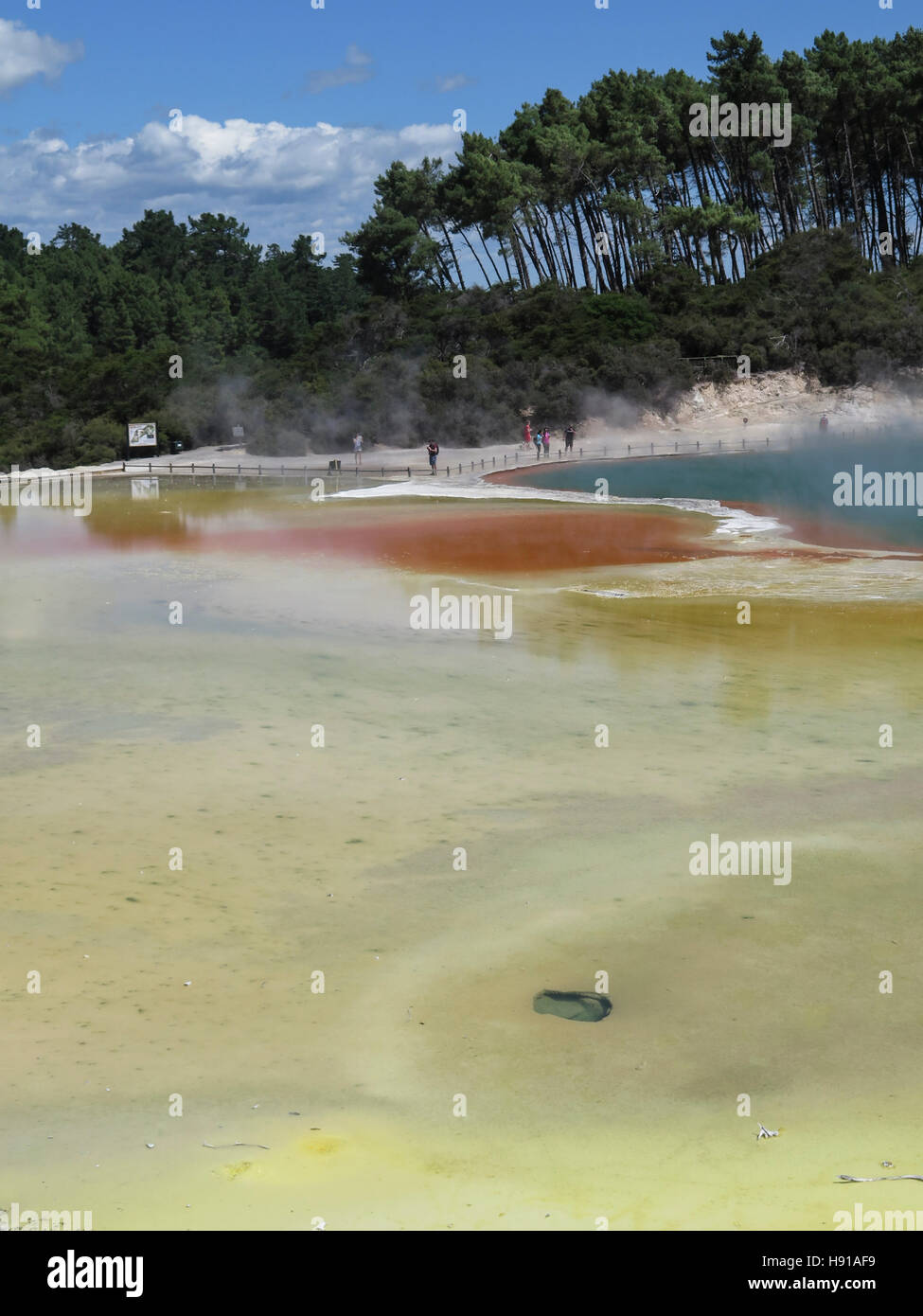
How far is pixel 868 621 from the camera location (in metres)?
21.8

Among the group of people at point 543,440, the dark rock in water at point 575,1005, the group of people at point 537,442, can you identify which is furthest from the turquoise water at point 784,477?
the dark rock in water at point 575,1005

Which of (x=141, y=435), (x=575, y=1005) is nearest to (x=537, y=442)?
(x=141, y=435)

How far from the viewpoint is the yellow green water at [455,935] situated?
740 centimetres

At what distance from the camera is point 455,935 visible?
1055 cm

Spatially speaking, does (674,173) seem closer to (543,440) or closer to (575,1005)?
(543,440)

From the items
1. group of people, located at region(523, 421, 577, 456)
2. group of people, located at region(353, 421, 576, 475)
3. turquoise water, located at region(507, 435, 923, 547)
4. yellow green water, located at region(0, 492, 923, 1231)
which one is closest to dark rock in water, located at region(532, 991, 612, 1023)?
yellow green water, located at region(0, 492, 923, 1231)

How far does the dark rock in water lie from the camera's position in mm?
9219

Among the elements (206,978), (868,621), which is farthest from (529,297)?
(206,978)

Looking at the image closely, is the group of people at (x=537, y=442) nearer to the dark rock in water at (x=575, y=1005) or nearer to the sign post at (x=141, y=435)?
the sign post at (x=141, y=435)

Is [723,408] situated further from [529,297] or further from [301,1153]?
[301,1153]

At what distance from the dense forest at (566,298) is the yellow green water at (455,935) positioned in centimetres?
4797

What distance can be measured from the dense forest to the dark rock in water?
55.9 metres

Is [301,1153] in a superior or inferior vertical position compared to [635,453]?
inferior
